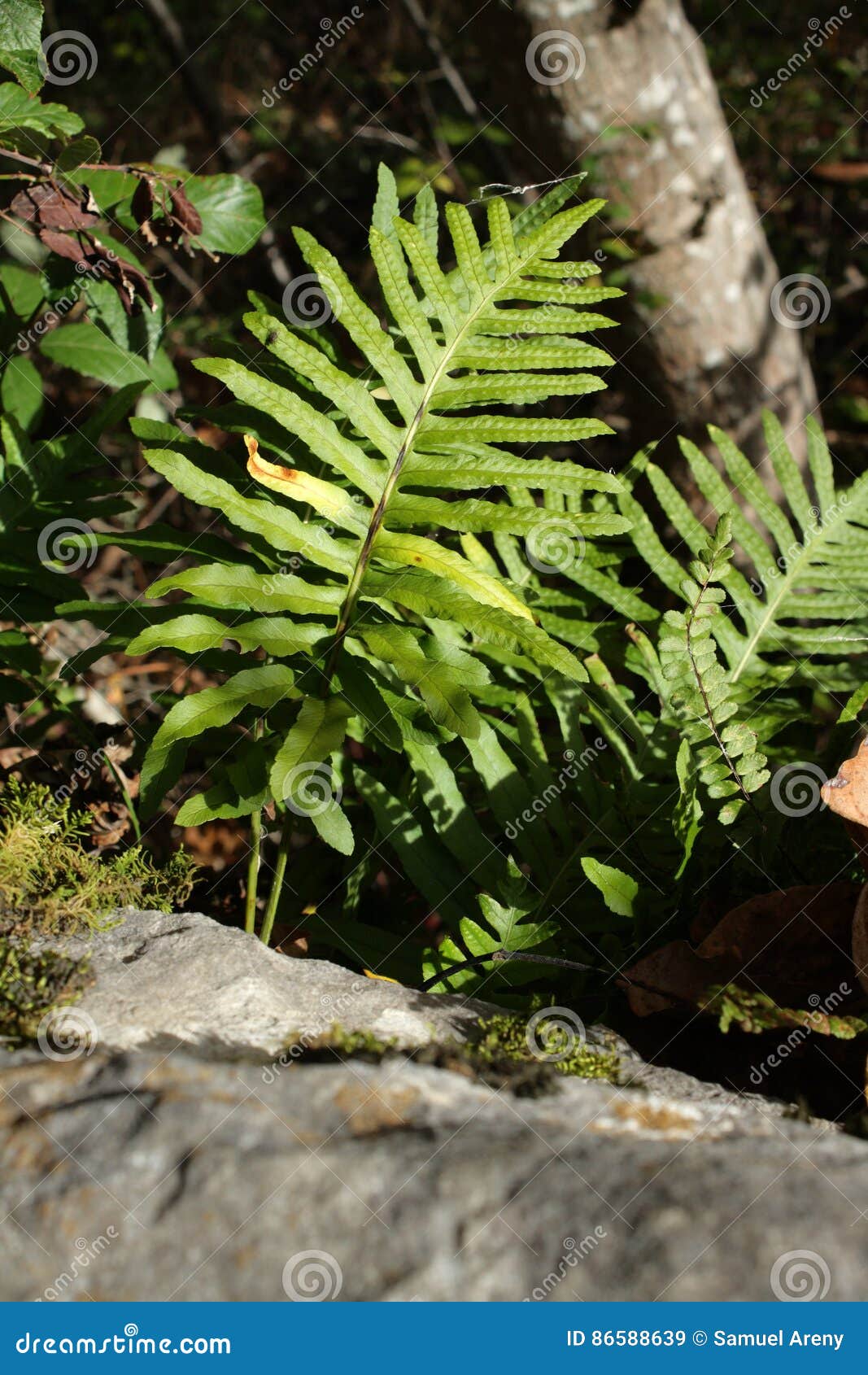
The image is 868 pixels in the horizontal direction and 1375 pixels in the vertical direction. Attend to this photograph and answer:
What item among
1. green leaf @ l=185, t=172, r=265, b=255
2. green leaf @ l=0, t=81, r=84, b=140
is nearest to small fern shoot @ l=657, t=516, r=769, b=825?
green leaf @ l=185, t=172, r=265, b=255

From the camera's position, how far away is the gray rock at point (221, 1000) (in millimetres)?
1540

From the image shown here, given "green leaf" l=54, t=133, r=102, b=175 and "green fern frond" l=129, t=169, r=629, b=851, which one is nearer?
"green fern frond" l=129, t=169, r=629, b=851

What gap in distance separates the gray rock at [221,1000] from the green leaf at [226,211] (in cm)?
164

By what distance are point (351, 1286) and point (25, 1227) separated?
0.39 meters

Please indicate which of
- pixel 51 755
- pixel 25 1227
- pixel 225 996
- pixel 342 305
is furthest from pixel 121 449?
pixel 25 1227

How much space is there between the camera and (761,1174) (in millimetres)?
1306

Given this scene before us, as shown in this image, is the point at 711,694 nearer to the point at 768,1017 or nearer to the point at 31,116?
the point at 768,1017

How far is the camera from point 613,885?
6.15ft

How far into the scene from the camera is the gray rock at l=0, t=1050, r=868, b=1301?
1.20 m

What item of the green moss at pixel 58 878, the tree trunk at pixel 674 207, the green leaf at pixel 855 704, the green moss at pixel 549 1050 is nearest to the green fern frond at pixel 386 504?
the green moss at pixel 58 878

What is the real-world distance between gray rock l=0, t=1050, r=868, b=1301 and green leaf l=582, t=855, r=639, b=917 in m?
0.48

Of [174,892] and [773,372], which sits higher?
[773,372]

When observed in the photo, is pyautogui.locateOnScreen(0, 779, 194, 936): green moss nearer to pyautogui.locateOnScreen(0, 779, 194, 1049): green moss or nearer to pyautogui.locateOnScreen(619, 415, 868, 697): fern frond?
pyautogui.locateOnScreen(0, 779, 194, 1049): green moss

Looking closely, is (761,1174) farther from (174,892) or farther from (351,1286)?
(174,892)
